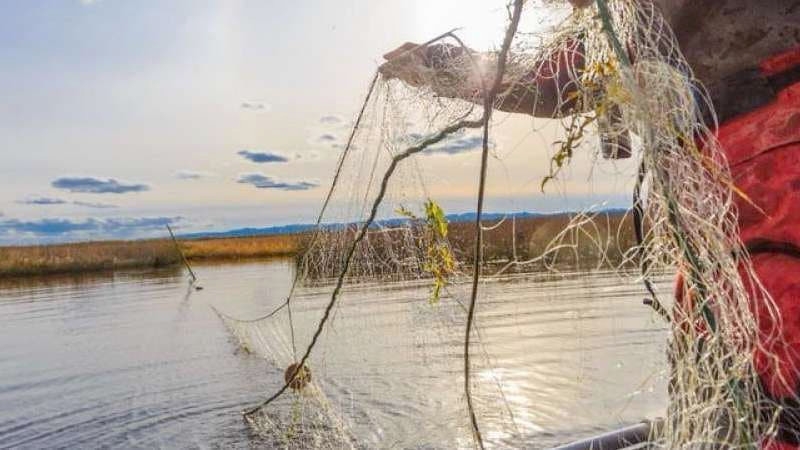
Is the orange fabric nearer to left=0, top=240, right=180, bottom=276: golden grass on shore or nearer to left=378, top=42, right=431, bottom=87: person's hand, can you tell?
left=378, top=42, right=431, bottom=87: person's hand

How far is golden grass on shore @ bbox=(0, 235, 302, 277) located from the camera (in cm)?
3684

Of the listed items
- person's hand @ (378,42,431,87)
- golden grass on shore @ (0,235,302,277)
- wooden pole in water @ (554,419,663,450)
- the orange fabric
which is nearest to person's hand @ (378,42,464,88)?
person's hand @ (378,42,431,87)

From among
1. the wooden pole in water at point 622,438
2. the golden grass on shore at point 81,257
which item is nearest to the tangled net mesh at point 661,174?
the wooden pole in water at point 622,438

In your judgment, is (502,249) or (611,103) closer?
(611,103)

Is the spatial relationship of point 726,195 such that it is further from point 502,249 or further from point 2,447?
point 502,249

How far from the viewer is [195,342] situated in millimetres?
15336

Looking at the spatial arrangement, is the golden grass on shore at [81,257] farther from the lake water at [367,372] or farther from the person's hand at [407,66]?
the person's hand at [407,66]

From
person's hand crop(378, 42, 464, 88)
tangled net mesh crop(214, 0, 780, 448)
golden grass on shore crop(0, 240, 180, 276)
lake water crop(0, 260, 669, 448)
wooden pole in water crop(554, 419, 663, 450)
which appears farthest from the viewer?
golden grass on shore crop(0, 240, 180, 276)

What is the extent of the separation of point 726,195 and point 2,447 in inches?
366

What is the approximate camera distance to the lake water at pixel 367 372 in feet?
25.6

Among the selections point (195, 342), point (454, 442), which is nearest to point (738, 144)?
point (454, 442)

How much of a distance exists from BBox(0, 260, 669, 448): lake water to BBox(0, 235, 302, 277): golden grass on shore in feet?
56.1

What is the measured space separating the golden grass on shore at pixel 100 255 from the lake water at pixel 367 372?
1709cm

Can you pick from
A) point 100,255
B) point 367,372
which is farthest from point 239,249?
point 367,372
